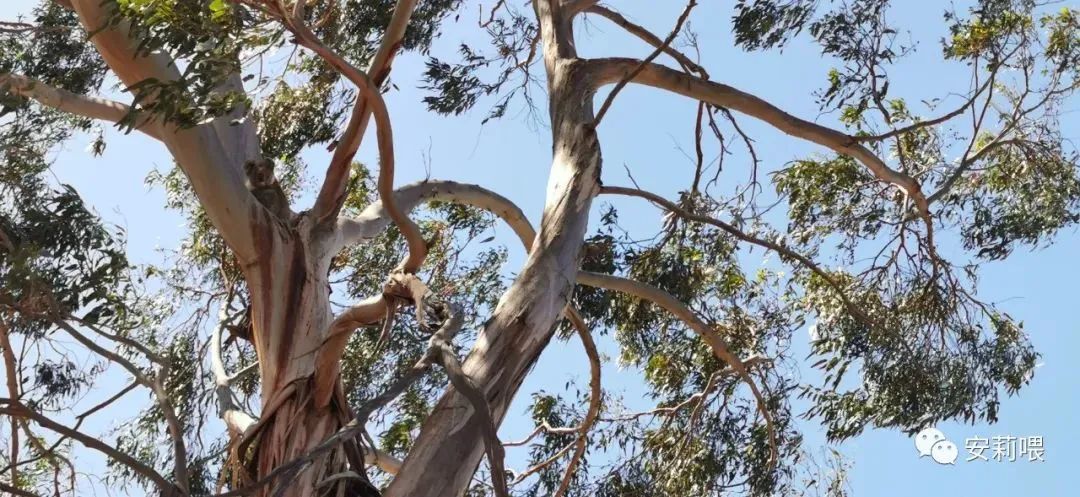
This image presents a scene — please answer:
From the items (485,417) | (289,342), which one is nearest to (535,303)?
(485,417)

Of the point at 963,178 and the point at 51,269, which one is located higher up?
the point at 963,178

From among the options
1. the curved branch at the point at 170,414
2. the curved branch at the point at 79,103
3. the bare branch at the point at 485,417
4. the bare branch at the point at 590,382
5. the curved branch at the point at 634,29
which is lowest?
the bare branch at the point at 485,417

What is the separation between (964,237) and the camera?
23.9 feet

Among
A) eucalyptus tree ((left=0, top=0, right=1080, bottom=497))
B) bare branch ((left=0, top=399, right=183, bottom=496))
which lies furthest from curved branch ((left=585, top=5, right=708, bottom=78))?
bare branch ((left=0, top=399, right=183, bottom=496))

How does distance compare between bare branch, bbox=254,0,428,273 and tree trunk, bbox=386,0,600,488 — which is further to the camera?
bare branch, bbox=254,0,428,273


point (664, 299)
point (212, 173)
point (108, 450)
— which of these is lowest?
point (108, 450)

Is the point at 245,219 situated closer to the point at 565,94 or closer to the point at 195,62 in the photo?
the point at 195,62

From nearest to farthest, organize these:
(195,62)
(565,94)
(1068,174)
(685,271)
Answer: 1. (195,62)
2. (565,94)
3. (685,271)
4. (1068,174)

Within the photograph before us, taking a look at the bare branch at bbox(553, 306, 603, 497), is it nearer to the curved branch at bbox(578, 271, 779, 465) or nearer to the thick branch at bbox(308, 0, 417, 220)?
the curved branch at bbox(578, 271, 779, 465)

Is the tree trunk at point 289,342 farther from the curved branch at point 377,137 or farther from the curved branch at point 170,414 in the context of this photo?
the curved branch at point 170,414

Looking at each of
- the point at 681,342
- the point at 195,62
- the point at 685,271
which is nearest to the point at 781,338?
the point at 681,342

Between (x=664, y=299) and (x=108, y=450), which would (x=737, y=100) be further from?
(x=108, y=450)

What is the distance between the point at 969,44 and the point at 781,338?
1.92 m

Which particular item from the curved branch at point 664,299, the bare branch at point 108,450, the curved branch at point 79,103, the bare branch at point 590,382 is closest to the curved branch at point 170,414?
the bare branch at point 108,450
